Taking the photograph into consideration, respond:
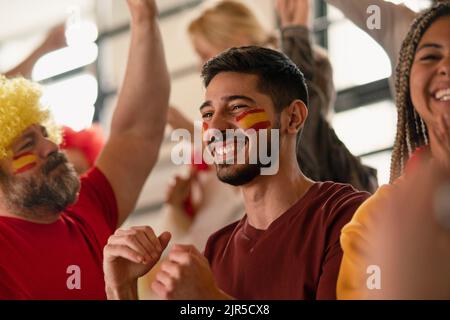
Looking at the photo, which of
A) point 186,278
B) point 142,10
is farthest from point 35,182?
point 186,278

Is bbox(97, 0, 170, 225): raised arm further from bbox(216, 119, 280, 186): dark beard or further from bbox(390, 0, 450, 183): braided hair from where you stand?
bbox(390, 0, 450, 183): braided hair

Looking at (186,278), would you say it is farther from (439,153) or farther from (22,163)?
(22,163)

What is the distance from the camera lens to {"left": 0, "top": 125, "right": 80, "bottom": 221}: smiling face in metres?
1.63

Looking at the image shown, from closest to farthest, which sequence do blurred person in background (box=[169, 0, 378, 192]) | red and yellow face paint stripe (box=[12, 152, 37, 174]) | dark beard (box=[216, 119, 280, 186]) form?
dark beard (box=[216, 119, 280, 186])
blurred person in background (box=[169, 0, 378, 192])
red and yellow face paint stripe (box=[12, 152, 37, 174])

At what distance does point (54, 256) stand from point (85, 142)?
1.42 ft

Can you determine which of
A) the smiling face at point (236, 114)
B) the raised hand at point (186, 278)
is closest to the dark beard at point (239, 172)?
the smiling face at point (236, 114)

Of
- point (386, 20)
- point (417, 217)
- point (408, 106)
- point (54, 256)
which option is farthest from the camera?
point (54, 256)

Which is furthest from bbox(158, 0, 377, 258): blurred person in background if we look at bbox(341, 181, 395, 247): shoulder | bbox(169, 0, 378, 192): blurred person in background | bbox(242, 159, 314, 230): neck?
bbox(341, 181, 395, 247): shoulder

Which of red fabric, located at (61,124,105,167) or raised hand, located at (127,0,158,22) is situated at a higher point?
raised hand, located at (127,0,158,22)

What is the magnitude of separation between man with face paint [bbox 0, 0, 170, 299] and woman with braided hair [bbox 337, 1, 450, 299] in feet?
1.51

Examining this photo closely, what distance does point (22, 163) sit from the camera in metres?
1.63

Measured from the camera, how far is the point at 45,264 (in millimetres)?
1576

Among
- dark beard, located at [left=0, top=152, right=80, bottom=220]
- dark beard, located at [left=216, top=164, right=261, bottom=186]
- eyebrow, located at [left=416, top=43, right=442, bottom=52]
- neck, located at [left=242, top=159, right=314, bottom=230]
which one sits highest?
eyebrow, located at [left=416, top=43, right=442, bottom=52]
